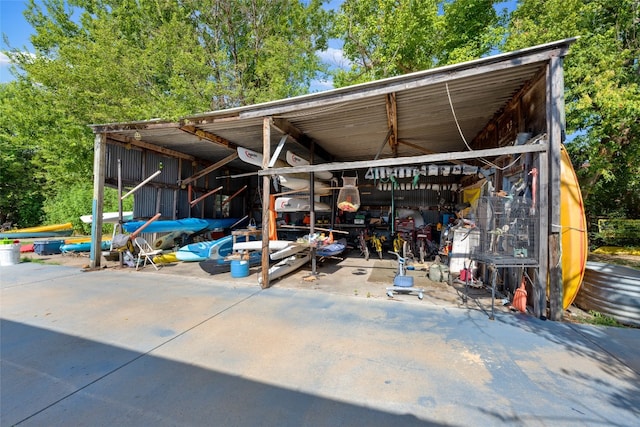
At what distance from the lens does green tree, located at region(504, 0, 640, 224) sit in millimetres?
6688

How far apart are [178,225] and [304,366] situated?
810 centimetres

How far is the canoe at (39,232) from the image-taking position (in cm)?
1170

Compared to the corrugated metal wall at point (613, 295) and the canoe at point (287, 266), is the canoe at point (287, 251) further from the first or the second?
the corrugated metal wall at point (613, 295)

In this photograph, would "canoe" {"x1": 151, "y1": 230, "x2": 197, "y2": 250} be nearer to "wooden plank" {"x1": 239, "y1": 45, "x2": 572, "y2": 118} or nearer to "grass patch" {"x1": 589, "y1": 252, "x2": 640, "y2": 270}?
"wooden plank" {"x1": 239, "y1": 45, "x2": 572, "y2": 118}

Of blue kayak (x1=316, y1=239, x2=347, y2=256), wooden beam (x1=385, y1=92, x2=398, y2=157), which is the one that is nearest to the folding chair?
blue kayak (x1=316, y1=239, x2=347, y2=256)

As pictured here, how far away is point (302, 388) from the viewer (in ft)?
7.57

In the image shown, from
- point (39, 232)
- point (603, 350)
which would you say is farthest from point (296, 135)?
point (39, 232)

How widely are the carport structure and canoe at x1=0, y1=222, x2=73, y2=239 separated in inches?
299

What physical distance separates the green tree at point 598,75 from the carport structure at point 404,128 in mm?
2804

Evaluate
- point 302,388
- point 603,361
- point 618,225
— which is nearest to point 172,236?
point 302,388

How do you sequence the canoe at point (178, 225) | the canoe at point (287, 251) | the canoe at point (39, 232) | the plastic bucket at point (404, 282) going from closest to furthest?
1. the plastic bucket at point (404, 282)
2. the canoe at point (287, 251)
3. the canoe at point (178, 225)
4. the canoe at point (39, 232)

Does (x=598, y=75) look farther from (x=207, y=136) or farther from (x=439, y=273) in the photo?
(x=207, y=136)

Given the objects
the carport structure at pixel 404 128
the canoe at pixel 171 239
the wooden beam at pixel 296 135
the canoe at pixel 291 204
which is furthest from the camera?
the canoe at pixel 171 239

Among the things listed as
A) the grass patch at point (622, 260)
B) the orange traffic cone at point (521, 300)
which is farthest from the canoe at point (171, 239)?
the grass patch at point (622, 260)
